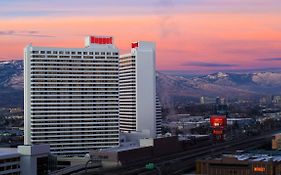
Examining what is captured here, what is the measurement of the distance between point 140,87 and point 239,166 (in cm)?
4736

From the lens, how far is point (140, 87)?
385ft

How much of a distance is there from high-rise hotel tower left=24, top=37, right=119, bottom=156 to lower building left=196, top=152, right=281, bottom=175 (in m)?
24.3

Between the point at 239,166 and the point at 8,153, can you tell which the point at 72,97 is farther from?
the point at 239,166

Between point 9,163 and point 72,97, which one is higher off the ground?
point 72,97

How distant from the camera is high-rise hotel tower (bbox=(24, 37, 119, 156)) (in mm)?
91500

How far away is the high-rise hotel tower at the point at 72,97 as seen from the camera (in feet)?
300

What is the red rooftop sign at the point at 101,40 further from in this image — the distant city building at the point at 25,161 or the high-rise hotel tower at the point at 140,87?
the distant city building at the point at 25,161

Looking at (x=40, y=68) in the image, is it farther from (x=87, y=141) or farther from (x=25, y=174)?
(x=25, y=174)

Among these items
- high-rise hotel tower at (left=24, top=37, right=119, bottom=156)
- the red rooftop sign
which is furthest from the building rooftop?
the red rooftop sign

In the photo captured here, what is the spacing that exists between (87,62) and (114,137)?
40.3ft

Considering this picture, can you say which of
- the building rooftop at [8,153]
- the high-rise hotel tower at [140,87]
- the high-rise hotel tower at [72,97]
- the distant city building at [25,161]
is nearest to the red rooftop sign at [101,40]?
the high-rise hotel tower at [72,97]

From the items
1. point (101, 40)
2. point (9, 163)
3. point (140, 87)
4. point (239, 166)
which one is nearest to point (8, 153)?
point (9, 163)

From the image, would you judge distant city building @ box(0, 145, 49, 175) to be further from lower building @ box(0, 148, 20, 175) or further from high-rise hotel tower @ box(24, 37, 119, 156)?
high-rise hotel tower @ box(24, 37, 119, 156)

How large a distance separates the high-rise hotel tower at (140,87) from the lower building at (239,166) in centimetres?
4241
